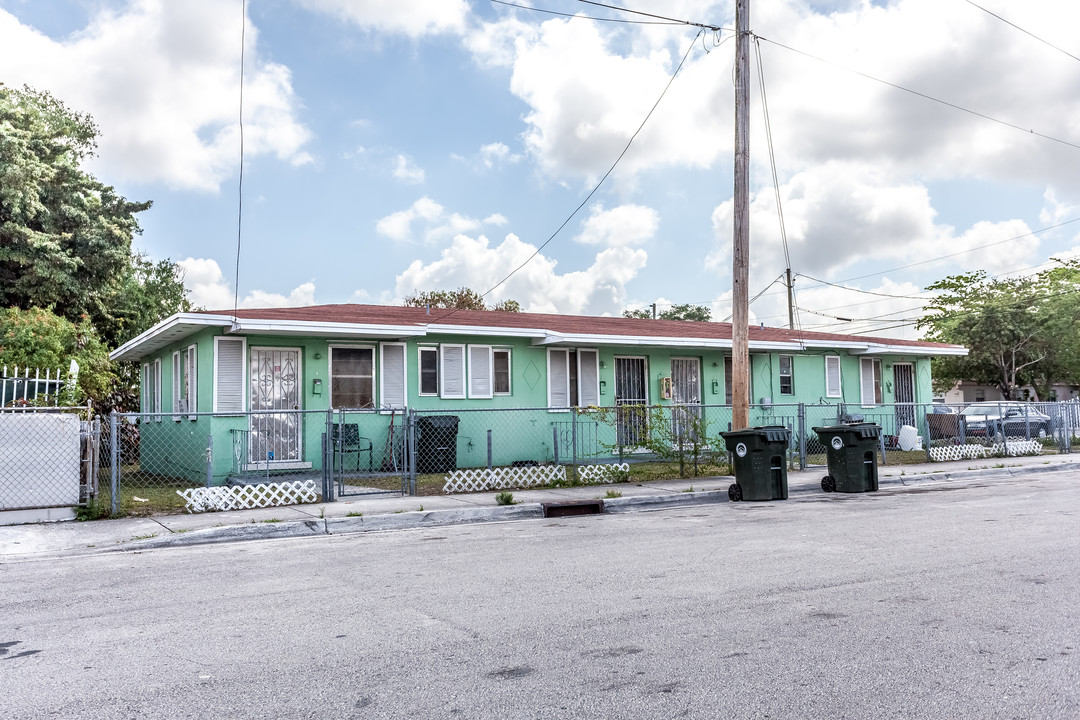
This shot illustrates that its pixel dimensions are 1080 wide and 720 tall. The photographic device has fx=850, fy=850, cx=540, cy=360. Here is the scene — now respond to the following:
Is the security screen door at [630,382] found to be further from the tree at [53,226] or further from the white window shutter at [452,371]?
the tree at [53,226]

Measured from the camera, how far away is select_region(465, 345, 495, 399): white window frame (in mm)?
18578

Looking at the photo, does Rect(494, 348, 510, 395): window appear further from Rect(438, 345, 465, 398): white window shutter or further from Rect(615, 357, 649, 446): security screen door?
Rect(615, 357, 649, 446): security screen door

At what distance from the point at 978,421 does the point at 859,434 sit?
44.5 ft

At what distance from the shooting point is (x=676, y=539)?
9.05 m

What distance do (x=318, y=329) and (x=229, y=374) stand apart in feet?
6.04

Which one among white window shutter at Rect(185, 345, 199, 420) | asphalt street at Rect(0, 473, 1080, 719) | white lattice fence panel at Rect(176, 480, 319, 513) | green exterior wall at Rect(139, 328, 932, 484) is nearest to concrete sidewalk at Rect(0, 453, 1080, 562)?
white lattice fence panel at Rect(176, 480, 319, 513)

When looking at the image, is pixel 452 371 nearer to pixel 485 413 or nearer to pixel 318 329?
pixel 485 413

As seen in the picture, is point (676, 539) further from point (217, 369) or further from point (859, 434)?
point (217, 369)

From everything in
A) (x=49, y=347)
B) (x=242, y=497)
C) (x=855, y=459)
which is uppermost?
(x=49, y=347)

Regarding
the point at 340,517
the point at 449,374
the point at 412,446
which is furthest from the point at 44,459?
the point at 449,374

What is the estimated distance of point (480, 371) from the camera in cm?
1870

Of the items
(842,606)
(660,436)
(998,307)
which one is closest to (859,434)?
(660,436)

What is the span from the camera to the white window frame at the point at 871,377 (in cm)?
2516

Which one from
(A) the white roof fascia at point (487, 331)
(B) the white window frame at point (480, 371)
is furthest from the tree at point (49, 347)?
(B) the white window frame at point (480, 371)
